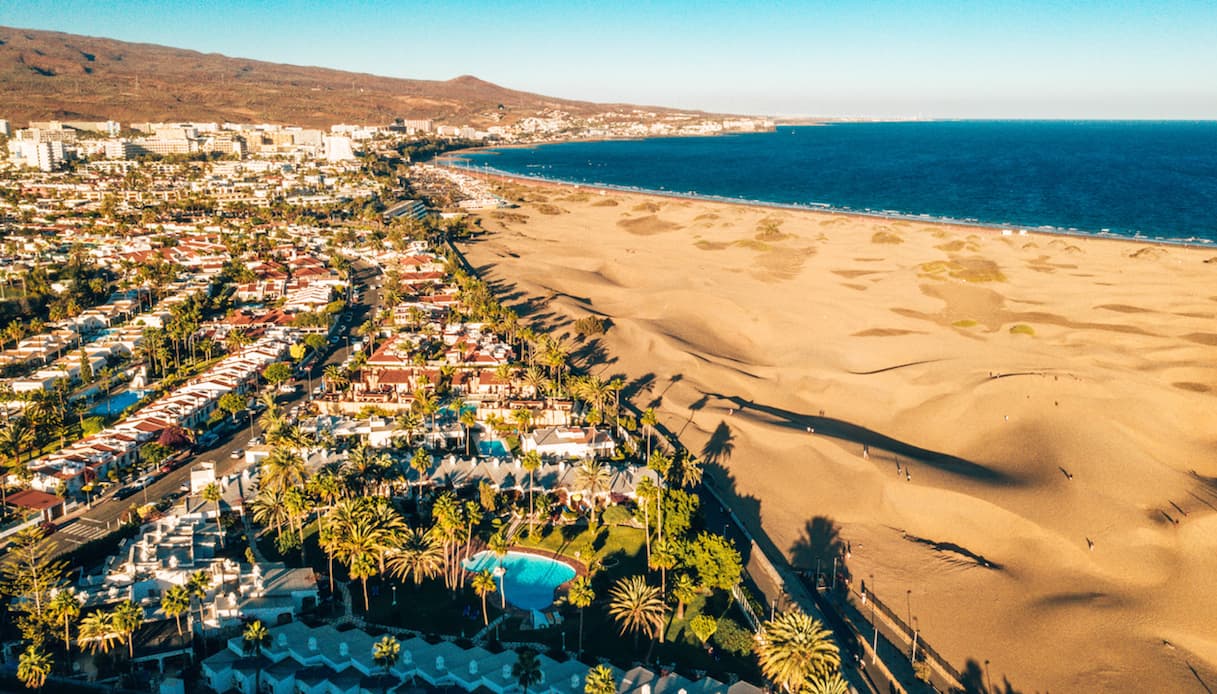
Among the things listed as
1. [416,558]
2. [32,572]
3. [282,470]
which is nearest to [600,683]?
[416,558]

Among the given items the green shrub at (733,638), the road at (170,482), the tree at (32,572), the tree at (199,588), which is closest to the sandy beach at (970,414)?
the green shrub at (733,638)

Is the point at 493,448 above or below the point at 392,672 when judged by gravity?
above

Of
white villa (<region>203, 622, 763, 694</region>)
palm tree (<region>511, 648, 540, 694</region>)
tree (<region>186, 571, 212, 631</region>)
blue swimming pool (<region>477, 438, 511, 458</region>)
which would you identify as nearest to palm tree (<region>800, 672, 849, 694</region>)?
white villa (<region>203, 622, 763, 694</region>)

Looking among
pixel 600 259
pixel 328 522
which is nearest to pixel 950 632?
pixel 328 522

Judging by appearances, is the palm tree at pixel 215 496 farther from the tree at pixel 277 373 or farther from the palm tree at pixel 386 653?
the tree at pixel 277 373

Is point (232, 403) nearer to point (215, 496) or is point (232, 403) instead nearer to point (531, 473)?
point (215, 496)

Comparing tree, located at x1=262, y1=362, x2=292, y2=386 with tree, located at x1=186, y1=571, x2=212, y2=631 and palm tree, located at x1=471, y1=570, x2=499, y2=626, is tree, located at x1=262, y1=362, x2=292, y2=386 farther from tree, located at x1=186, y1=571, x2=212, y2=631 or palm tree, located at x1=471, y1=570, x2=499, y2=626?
palm tree, located at x1=471, y1=570, x2=499, y2=626
